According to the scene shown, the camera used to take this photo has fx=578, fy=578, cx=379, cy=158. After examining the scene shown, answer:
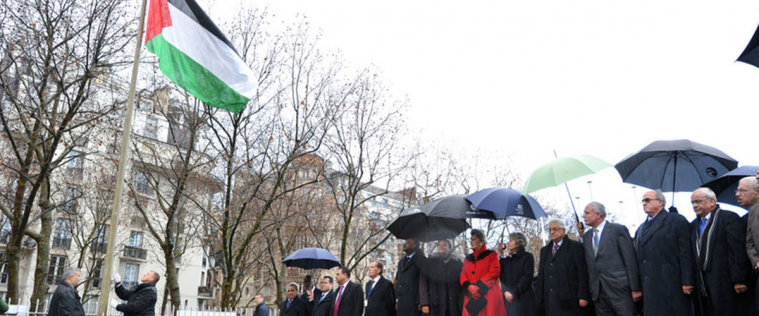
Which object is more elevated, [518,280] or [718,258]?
[718,258]

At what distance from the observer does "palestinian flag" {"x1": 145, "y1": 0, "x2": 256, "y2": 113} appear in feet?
28.0

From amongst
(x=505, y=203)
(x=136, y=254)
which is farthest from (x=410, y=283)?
(x=136, y=254)

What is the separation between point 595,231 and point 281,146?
14.3m

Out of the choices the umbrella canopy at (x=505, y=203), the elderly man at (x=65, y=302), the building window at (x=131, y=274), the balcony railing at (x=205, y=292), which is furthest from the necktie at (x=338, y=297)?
the balcony railing at (x=205, y=292)

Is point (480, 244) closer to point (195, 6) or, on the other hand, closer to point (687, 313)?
point (687, 313)

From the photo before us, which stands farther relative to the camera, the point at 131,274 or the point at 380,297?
the point at 131,274

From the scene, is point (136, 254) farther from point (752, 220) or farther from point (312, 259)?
point (752, 220)

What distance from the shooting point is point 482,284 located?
8867mm

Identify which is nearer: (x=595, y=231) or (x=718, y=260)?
(x=718, y=260)

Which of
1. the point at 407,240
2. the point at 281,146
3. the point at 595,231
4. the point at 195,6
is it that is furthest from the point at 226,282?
the point at 595,231

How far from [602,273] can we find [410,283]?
356cm

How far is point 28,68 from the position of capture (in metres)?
13.6

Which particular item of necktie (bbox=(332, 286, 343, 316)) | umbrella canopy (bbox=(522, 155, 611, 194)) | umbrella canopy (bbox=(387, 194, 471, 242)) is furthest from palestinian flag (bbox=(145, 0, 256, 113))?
umbrella canopy (bbox=(522, 155, 611, 194))

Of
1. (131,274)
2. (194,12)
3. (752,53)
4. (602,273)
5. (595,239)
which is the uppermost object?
(194,12)
